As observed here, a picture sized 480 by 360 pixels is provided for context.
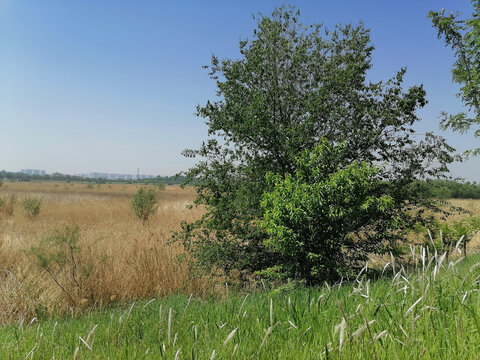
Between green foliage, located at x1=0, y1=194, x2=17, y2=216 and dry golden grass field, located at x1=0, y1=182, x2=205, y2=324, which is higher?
green foliage, located at x1=0, y1=194, x2=17, y2=216

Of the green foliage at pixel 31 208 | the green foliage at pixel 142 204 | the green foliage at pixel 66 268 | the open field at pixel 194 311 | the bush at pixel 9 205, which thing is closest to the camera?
the open field at pixel 194 311

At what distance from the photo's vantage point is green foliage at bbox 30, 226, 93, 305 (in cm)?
804

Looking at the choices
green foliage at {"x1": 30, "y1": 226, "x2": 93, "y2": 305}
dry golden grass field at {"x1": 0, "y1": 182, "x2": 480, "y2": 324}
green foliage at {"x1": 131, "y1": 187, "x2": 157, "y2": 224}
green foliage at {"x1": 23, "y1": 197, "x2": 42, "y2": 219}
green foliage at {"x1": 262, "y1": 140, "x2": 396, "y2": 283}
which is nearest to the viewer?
green foliage at {"x1": 262, "y1": 140, "x2": 396, "y2": 283}

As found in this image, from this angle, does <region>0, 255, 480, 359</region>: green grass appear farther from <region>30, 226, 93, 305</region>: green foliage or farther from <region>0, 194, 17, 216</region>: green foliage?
<region>0, 194, 17, 216</region>: green foliage

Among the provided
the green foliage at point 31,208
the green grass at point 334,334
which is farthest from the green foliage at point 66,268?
the green foliage at point 31,208

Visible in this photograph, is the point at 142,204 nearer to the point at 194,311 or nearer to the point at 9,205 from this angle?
the point at 9,205

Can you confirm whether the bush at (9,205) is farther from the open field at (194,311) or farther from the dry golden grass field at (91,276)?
the dry golden grass field at (91,276)

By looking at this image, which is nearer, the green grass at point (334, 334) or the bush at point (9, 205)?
the green grass at point (334, 334)

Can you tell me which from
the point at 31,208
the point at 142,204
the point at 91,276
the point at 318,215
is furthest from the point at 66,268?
the point at 31,208

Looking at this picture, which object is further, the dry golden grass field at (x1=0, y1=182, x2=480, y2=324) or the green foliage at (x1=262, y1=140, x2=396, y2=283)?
the dry golden grass field at (x1=0, y1=182, x2=480, y2=324)

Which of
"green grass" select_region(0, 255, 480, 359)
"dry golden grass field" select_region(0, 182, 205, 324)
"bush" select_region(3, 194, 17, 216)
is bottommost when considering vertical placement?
"dry golden grass field" select_region(0, 182, 205, 324)

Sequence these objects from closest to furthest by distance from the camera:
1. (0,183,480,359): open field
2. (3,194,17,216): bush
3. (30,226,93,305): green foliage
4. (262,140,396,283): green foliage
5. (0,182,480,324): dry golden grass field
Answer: (0,183,480,359): open field, (262,140,396,283): green foliage, (0,182,480,324): dry golden grass field, (30,226,93,305): green foliage, (3,194,17,216): bush

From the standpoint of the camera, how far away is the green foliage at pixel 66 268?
26.4 feet

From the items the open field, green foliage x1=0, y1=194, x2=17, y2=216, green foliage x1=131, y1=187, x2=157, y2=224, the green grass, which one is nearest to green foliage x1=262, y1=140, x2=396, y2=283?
the open field
